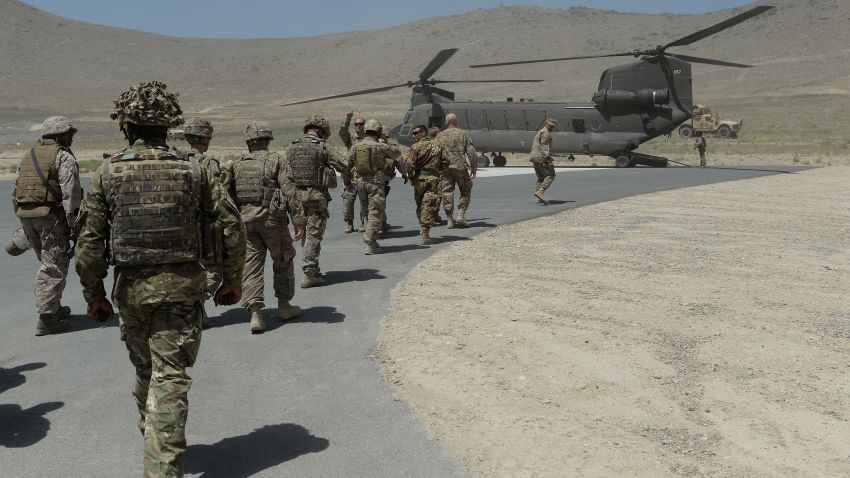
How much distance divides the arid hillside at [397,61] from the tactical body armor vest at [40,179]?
6166 centimetres

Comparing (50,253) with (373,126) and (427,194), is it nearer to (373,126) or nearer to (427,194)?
(373,126)

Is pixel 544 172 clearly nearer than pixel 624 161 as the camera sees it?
Yes

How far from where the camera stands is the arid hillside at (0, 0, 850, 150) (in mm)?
87744

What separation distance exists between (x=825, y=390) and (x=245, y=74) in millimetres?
130864

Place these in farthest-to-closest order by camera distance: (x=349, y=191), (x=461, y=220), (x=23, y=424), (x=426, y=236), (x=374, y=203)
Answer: (x=461, y=220) < (x=349, y=191) < (x=426, y=236) < (x=374, y=203) < (x=23, y=424)

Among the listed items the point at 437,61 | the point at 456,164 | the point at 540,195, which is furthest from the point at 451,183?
the point at 437,61

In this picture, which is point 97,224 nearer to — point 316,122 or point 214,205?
point 214,205

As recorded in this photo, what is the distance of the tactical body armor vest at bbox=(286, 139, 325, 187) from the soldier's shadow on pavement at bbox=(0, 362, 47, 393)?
10.5 ft

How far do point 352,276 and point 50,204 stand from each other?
3495 mm

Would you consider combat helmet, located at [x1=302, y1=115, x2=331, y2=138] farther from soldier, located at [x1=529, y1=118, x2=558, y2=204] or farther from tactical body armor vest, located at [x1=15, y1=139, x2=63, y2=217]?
soldier, located at [x1=529, y1=118, x2=558, y2=204]

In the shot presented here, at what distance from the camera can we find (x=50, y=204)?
6.54 m

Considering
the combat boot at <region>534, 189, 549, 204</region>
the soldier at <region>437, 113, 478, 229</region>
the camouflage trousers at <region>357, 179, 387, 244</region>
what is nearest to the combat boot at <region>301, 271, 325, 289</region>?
the camouflage trousers at <region>357, 179, 387, 244</region>

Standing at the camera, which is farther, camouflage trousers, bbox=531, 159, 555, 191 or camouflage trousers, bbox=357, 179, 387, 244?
camouflage trousers, bbox=531, 159, 555, 191

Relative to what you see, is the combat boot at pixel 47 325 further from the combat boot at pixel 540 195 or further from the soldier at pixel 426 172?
the combat boot at pixel 540 195
